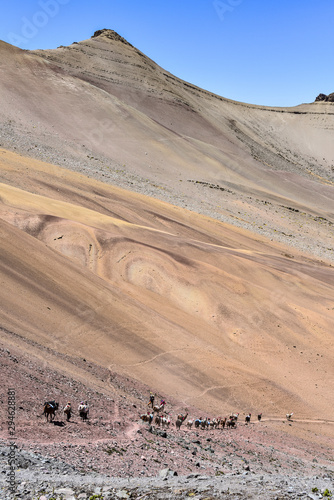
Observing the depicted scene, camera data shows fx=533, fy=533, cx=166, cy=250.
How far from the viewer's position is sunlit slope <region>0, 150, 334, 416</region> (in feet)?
75.2

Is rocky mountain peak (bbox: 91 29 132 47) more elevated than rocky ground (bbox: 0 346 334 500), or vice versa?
rocky mountain peak (bbox: 91 29 132 47)

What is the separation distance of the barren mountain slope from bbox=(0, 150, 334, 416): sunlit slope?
24.6 metres

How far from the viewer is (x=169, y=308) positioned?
1137 inches

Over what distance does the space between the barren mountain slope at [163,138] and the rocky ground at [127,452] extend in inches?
1593

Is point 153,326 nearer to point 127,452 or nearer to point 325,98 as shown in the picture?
point 127,452

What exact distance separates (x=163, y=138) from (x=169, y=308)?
58649 millimetres

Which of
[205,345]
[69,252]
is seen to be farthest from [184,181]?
[205,345]

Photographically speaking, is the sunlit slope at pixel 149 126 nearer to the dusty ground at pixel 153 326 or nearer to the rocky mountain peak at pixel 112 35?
the rocky mountain peak at pixel 112 35

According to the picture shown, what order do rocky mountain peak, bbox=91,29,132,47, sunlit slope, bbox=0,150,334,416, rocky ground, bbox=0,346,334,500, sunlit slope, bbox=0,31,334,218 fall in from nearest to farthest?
1. rocky ground, bbox=0,346,334,500
2. sunlit slope, bbox=0,150,334,416
3. sunlit slope, bbox=0,31,334,218
4. rocky mountain peak, bbox=91,29,132,47

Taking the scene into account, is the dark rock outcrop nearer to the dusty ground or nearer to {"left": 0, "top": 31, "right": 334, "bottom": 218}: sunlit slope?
{"left": 0, "top": 31, "right": 334, "bottom": 218}: sunlit slope

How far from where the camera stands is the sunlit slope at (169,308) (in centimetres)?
2291

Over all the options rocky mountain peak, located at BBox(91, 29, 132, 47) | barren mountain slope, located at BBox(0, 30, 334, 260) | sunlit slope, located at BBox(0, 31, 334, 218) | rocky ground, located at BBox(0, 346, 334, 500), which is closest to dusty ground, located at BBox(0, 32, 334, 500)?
rocky ground, located at BBox(0, 346, 334, 500)

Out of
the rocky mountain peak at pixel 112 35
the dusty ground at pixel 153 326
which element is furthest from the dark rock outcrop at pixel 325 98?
the dusty ground at pixel 153 326

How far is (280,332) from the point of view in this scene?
29.2m
